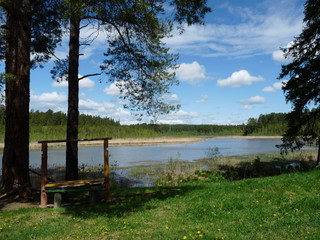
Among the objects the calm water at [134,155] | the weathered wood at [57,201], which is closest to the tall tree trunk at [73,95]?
the weathered wood at [57,201]

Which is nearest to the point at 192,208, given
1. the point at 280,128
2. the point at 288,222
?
the point at 288,222

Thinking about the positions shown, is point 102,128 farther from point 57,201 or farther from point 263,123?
point 57,201

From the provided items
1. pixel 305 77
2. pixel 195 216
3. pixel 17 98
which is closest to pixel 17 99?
pixel 17 98

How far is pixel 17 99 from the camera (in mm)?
9406

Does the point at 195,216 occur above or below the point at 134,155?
above

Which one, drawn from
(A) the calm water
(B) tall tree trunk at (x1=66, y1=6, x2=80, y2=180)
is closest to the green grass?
(B) tall tree trunk at (x1=66, y1=6, x2=80, y2=180)

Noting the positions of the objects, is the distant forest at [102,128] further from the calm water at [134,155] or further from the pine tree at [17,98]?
the pine tree at [17,98]

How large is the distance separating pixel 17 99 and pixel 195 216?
6682 millimetres

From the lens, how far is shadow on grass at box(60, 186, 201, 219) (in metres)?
7.45

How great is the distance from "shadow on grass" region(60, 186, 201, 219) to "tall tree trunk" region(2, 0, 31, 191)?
2424 millimetres

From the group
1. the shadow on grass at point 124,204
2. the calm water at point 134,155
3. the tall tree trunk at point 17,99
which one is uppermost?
the tall tree trunk at point 17,99

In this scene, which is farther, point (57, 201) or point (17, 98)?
point (17, 98)

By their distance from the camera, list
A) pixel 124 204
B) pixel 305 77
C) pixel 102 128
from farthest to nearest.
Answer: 1. pixel 102 128
2. pixel 305 77
3. pixel 124 204

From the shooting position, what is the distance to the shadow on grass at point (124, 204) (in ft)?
24.4
